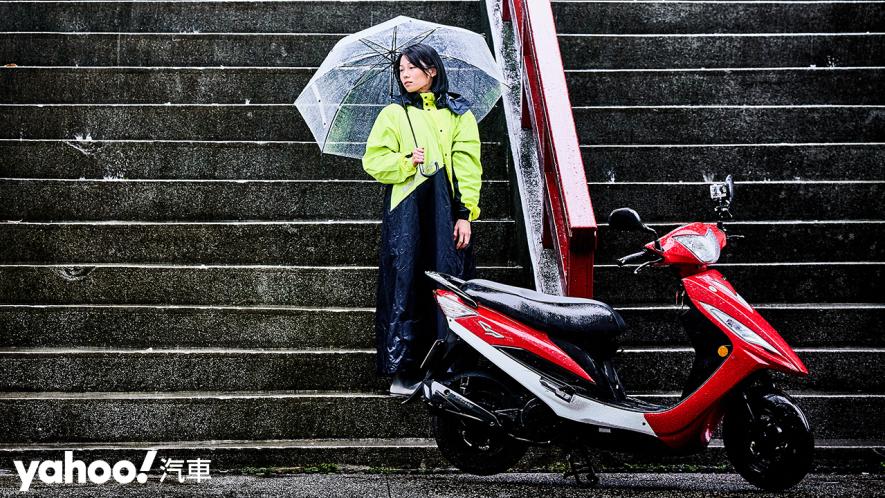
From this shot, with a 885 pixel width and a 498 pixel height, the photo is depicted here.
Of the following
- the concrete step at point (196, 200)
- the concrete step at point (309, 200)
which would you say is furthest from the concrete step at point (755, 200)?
the concrete step at point (196, 200)

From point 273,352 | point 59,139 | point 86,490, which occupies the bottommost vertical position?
point 86,490

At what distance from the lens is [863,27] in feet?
27.2

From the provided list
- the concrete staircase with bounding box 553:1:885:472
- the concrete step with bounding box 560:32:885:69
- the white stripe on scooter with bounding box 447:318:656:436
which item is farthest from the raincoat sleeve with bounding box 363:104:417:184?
the concrete step with bounding box 560:32:885:69

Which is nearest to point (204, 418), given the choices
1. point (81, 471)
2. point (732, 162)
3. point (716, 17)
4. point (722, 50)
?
point (81, 471)

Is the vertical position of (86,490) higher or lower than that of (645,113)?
lower

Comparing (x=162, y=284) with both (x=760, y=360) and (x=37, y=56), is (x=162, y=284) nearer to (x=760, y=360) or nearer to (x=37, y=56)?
(x=37, y=56)

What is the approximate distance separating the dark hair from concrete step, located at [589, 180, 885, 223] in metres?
1.53

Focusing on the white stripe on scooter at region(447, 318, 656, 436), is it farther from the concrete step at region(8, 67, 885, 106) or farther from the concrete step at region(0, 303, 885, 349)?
the concrete step at region(8, 67, 885, 106)

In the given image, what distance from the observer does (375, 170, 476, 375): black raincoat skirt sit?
19.0 feet

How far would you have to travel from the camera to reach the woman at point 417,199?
19.0 ft

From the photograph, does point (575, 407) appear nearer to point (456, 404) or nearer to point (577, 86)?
point (456, 404)

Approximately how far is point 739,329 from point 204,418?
9.29 ft

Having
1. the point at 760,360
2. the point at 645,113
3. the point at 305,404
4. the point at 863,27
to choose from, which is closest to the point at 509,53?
the point at 645,113

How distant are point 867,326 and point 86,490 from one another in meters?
4.39
